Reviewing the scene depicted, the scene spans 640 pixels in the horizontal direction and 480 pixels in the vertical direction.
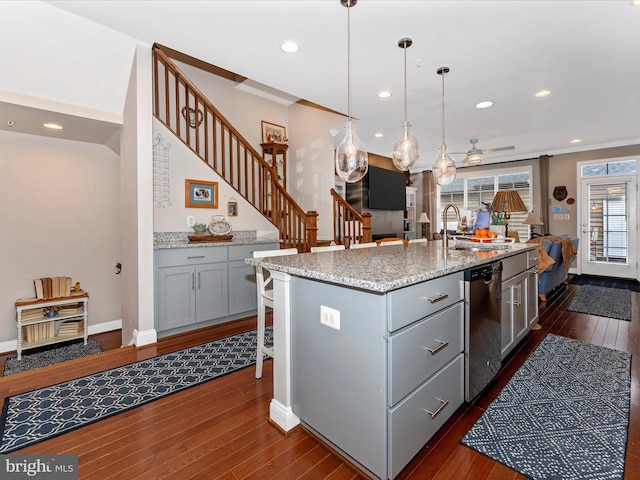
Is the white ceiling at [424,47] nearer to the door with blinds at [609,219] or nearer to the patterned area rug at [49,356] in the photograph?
the door with blinds at [609,219]

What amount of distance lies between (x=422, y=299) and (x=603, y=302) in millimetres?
4735

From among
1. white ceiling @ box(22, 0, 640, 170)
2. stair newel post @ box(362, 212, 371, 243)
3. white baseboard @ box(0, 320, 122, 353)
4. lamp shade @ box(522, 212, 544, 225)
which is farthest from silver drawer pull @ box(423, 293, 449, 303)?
lamp shade @ box(522, 212, 544, 225)

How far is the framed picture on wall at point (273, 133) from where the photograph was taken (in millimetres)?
5454

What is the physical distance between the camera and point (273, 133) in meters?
5.66

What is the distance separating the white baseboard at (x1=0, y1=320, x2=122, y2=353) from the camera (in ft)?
12.9

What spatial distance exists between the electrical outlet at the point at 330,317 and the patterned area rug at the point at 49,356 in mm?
4023

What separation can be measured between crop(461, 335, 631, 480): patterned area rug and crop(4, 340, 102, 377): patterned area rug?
458 centimetres

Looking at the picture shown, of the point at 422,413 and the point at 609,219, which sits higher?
the point at 609,219

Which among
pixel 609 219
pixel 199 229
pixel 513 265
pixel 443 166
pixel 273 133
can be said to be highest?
pixel 273 133

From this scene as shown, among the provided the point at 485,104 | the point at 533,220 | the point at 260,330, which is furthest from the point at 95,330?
the point at 533,220

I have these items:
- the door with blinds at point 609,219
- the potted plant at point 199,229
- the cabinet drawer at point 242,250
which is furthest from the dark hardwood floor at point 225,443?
the door with blinds at point 609,219

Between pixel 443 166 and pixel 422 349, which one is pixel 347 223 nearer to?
pixel 443 166

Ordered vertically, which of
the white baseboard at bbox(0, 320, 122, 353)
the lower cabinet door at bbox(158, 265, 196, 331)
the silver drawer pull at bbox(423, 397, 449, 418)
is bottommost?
the white baseboard at bbox(0, 320, 122, 353)

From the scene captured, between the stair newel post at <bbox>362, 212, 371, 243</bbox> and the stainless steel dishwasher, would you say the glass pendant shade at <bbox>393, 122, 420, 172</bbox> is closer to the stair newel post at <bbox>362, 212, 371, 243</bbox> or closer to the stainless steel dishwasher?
the stainless steel dishwasher
